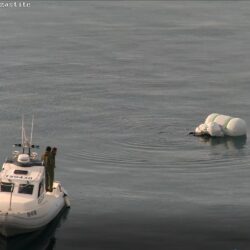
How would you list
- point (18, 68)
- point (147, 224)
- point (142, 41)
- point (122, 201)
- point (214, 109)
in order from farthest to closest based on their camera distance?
1. point (142, 41)
2. point (18, 68)
3. point (214, 109)
4. point (122, 201)
5. point (147, 224)

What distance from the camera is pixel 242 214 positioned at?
52000mm

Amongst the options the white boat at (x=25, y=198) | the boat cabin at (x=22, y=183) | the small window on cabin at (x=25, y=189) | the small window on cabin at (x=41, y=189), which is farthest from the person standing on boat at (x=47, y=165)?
the small window on cabin at (x=25, y=189)

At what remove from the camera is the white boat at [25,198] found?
153 ft

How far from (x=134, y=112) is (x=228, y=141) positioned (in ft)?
32.8

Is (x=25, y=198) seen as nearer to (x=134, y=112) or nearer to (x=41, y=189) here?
(x=41, y=189)

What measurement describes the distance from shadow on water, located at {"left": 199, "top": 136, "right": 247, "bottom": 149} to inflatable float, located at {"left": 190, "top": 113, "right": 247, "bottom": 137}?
0.92 feet

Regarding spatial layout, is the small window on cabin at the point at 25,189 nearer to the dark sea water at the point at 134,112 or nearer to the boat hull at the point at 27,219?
the boat hull at the point at 27,219

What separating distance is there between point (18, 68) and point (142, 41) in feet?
63.9

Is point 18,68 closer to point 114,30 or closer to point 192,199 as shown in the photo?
point 114,30

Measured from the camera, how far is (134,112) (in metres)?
77.0

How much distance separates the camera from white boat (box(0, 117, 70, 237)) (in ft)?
153

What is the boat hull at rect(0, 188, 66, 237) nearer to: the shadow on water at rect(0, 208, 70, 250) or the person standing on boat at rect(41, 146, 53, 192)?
the shadow on water at rect(0, 208, 70, 250)

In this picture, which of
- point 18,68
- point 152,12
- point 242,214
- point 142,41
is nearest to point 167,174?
point 242,214

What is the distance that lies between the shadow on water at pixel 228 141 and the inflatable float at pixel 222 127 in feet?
0.92
